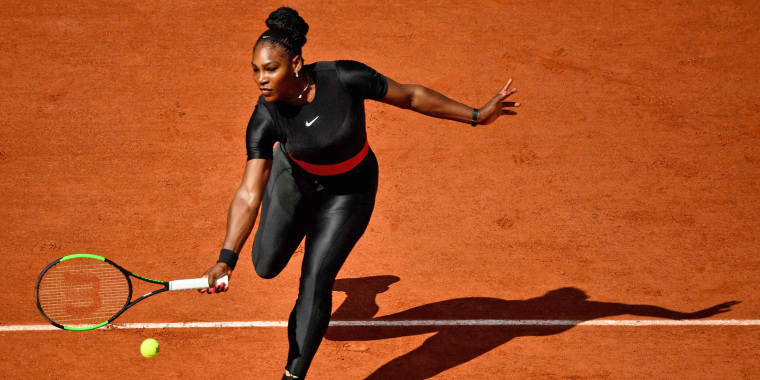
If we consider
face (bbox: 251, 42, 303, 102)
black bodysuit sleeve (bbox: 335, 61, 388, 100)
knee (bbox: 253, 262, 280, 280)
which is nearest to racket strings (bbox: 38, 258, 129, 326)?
knee (bbox: 253, 262, 280, 280)

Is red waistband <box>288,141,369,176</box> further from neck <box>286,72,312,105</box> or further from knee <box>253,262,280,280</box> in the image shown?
knee <box>253,262,280,280</box>

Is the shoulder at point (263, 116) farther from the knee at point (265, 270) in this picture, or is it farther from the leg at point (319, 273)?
the knee at point (265, 270)

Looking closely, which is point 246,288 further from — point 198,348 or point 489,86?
point 489,86

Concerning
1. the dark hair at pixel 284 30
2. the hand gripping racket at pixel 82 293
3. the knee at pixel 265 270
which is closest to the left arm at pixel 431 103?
the dark hair at pixel 284 30

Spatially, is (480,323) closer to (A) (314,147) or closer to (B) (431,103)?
(B) (431,103)

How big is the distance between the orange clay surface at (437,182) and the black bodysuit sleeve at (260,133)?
2081 millimetres

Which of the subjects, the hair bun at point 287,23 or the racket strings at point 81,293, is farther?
the racket strings at point 81,293

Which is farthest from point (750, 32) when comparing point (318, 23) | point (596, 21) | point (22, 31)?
point (22, 31)

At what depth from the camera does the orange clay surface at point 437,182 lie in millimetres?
6445

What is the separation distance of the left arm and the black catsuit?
11 cm

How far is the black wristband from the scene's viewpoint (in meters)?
4.91

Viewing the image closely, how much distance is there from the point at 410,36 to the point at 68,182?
469cm

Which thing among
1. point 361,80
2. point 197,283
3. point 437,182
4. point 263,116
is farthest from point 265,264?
point 437,182

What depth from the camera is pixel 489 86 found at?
923 cm
